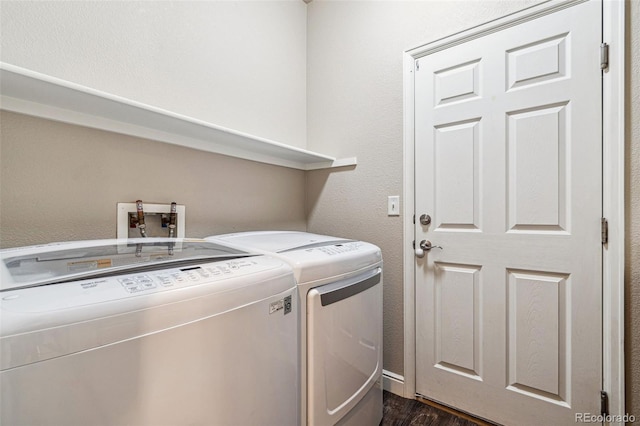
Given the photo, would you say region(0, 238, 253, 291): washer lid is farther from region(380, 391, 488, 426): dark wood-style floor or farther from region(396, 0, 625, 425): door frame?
region(396, 0, 625, 425): door frame

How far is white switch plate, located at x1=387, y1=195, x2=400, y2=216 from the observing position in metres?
1.76

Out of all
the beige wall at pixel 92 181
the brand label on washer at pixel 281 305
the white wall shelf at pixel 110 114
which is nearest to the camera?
the brand label on washer at pixel 281 305

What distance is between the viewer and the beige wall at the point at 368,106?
1706 mm

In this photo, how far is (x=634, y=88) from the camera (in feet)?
3.82

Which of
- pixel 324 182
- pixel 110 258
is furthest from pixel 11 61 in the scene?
pixel 324 182

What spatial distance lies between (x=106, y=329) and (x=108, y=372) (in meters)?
0.08

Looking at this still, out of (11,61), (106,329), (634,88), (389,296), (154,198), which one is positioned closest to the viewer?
(106,329)

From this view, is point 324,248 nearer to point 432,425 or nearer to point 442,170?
point 442,170

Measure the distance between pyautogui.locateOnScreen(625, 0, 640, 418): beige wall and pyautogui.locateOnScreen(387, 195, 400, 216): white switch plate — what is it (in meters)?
0.98

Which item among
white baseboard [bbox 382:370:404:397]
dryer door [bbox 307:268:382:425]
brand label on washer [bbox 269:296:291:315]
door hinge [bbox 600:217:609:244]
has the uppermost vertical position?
door hinge [bbox 600:217:609:244]

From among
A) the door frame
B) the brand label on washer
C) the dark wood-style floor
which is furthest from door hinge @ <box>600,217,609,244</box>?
the brand label on washer

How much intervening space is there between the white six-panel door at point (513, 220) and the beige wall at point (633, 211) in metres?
0.09

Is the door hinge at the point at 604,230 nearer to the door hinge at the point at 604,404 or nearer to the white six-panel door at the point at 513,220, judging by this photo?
the white six-panel door at the point at 513,220

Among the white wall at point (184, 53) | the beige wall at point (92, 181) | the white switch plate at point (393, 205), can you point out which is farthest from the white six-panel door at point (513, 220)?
the beige wall at point (92, 181)
